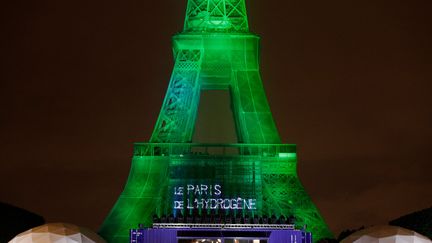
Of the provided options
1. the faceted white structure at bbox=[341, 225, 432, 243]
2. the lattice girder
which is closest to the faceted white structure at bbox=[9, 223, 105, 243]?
the faceted white structure at bbox=[341, 225, 432, 243]

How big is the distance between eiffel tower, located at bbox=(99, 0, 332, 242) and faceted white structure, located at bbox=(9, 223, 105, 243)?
13.3 m

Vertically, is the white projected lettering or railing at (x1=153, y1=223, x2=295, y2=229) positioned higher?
the white projected lettering

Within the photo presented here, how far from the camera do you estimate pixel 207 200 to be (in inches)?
2948

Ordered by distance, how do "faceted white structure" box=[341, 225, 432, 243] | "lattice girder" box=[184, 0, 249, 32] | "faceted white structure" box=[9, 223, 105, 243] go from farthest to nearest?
"lattice girder" box=[184, 0, 249, 32] → "faceted white structure" box=[9, 223, 105, 243] → "faceted white structure" box=[341, 225, 432, 243]

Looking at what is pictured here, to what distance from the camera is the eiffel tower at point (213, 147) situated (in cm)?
8106

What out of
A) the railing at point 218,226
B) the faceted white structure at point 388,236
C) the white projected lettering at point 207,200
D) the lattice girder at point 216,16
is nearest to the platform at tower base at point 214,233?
the railing at point 218,226

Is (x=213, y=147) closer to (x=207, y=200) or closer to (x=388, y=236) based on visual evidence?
(x=207, y=200)

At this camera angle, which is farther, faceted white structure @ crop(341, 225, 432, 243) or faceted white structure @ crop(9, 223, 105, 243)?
faceted white structure @ crop(9, 223, 105, 243)

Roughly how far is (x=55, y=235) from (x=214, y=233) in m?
12.2

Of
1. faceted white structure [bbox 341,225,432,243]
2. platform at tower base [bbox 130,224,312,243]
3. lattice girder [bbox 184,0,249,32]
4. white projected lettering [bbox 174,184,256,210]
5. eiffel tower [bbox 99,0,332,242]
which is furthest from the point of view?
lattice girder [bbox 184,0,249,32]

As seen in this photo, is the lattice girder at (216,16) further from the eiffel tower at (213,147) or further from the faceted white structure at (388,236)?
the faceted white structure at (388,236)

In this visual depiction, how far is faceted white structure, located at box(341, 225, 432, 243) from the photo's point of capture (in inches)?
2378

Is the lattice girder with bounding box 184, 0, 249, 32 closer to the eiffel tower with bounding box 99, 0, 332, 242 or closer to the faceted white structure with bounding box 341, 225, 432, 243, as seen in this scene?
the eiffel tower with bounding box 99, 0, 332, 242

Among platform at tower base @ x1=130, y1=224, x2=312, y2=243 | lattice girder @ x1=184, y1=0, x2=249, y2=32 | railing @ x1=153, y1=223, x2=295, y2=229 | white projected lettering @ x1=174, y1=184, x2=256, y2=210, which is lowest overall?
platform at tower base @ x1=130, y1=224, x2=312, y2=243
